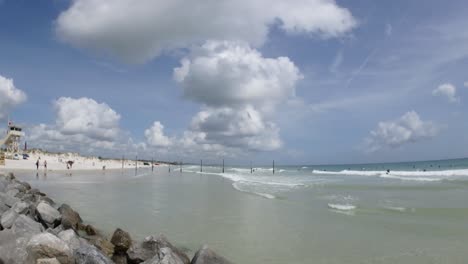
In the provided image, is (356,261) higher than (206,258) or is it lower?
lower

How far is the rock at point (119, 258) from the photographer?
814cm

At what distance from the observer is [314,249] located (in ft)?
31.1

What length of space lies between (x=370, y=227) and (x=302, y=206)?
17.2 feet

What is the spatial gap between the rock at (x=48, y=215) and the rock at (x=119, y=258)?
3.05 meters

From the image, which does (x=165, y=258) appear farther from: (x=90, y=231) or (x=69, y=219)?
(x=69, y=219)

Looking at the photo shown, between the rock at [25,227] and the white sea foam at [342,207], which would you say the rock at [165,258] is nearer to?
the rock at [25,227]

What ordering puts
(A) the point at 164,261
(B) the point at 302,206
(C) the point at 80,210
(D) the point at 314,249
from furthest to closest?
1. (B) the point at 302,206
2. (C) the point at 80,210
3. (D) the point at 314,249
4. (A) the point at 164,261

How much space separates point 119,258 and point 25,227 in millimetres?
2126

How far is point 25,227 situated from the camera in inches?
Result: 326

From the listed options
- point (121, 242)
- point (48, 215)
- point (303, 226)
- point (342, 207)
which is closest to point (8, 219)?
point (48, 215)

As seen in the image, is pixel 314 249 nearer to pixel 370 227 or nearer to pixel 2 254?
pixel 370 227

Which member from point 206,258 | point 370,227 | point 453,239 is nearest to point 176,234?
point 206,258

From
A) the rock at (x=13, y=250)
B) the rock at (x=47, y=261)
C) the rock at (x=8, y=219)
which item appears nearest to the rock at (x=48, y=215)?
the rock at (x=8, y=219)

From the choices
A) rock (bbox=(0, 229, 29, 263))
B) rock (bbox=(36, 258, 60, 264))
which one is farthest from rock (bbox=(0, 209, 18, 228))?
rock (bbox=(36, 258, 60, 264))
